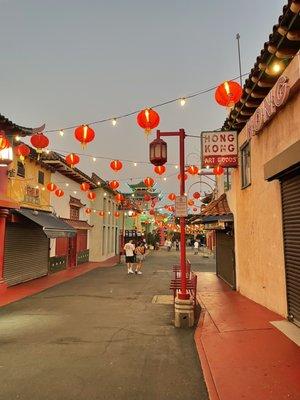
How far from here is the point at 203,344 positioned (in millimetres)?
6465

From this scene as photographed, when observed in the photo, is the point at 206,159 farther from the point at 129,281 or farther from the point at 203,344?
the point at 129,281

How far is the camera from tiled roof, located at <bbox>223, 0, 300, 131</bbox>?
19.2 ft

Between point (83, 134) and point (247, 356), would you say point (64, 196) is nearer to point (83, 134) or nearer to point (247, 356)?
point (83, 134)

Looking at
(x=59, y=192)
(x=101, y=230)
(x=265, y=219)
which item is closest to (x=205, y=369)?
(x=265, y=219)

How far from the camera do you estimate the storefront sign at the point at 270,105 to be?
646cm

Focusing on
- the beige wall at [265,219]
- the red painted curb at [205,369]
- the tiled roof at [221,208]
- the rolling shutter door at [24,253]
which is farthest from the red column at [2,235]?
the beige wall at [265,219]

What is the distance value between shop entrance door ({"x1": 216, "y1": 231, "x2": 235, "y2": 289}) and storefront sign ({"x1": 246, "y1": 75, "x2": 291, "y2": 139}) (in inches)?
231

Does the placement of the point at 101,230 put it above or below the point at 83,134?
below

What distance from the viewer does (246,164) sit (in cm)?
1111

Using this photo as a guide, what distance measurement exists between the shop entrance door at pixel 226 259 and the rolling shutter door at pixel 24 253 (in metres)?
9.71

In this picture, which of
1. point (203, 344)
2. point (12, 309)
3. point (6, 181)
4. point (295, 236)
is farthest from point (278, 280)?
point (6, 181)

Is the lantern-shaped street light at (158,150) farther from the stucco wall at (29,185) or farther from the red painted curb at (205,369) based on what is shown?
the stucco wall at (29,185)

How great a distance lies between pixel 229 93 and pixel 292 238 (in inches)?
144

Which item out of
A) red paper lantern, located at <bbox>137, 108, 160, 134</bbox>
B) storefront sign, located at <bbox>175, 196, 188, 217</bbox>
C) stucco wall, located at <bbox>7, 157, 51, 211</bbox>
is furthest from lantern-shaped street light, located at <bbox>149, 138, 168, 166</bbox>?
stucco wall, located at <bbox>7, 157, 51, 211</bbox>
